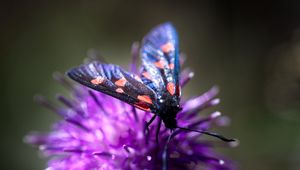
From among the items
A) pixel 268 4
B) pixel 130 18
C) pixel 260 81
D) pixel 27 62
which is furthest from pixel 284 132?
pixel 27 62

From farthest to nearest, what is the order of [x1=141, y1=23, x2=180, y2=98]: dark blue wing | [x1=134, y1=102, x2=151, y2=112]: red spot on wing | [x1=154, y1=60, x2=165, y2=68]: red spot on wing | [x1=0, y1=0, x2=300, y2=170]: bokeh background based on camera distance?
1. [x1=0, y1=0, x2=300, y2=170]: bokeh background
2. [x1=154, y1=60, x2=165, y2=68]: red spot on wing
3. [x1=141, y1=23, x2=180, y2=98]: dark blue wing
4. [x1=134, y1=102, x2=151, y2=112]: red spot on wing

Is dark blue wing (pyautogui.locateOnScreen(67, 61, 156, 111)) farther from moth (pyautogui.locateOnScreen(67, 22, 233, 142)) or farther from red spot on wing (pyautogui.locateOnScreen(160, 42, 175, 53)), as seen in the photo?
red spot on wing (pyautogui.locateOnScreen(160, 42, 175, 53))

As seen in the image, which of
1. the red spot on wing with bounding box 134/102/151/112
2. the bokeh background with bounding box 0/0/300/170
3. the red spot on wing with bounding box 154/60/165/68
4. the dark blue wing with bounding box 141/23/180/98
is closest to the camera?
the red spot on wing with bounding box 134/102/151/112

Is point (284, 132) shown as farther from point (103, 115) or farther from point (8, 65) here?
point (8, 65)

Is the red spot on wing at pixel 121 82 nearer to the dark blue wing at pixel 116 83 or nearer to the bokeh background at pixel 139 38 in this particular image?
the dark blue wing at pixel 116 83

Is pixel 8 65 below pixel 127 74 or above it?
above

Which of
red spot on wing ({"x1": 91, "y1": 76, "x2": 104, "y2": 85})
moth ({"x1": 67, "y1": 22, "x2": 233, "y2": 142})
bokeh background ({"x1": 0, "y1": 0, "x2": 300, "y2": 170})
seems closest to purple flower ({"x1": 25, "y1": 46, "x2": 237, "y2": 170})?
moth ({"x1": 67, "y1": 22, "x2": 233, "y2": 142})

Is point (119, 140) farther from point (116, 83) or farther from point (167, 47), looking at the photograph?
point (167, 47)
